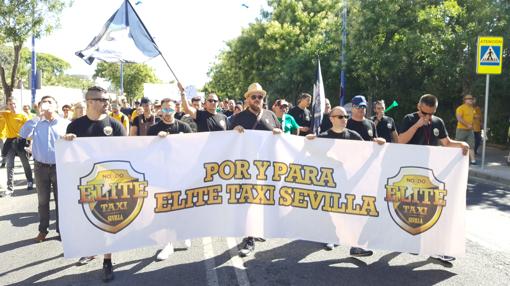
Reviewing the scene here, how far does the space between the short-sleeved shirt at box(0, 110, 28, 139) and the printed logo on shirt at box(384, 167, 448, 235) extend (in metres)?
8.23

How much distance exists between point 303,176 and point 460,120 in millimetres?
8790

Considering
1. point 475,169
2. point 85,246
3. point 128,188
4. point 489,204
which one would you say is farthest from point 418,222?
point 475,169

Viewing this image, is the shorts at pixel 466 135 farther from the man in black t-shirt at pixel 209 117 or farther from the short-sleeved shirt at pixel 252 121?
the short-sleeved shirt at pixel 252 121

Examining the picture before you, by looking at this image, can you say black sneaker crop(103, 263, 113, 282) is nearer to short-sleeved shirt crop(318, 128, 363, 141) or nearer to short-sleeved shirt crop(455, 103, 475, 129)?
short-sleeved shirt crop(318, 128, 363, 141)

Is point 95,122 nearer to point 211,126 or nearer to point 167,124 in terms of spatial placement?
point 167,124

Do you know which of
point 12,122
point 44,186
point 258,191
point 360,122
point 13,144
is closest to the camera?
point 258,191

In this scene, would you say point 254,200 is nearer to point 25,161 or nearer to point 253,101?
point 253,101

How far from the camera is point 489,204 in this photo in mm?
8195

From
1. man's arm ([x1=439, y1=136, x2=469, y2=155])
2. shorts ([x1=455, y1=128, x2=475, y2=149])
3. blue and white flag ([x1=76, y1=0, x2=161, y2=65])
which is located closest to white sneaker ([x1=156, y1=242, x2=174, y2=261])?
blue and white flag ([x1=76, y1=0, x2=161, y2=65])

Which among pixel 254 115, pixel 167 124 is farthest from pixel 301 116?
pixel 167 124

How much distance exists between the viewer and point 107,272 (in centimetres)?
468

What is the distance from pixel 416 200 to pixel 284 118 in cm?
350

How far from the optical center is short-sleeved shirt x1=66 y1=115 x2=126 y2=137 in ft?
16.4

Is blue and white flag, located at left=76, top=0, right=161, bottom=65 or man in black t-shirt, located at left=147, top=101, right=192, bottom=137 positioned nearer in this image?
man in black t-shirt, located at left=147, top=101, right=192, bottom=137
